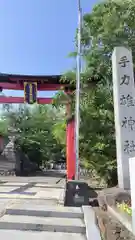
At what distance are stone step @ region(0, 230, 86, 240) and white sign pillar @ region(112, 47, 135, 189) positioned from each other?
9.70ft

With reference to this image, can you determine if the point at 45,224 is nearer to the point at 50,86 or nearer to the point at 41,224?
the point at 41,224

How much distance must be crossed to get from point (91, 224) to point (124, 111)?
388 centimetres

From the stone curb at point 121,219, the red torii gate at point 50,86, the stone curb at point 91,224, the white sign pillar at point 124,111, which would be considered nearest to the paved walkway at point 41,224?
the stone curb at point 91,224

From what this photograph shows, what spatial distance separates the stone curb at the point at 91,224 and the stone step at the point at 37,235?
7.1 inches

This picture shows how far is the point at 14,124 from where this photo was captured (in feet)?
115

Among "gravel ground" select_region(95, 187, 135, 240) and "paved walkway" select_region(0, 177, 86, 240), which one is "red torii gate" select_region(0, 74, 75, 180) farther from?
"paved walkway" select_region(0, 177, 86, 240)

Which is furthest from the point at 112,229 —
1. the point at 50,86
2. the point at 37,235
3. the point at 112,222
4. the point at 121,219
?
the point at 50,86

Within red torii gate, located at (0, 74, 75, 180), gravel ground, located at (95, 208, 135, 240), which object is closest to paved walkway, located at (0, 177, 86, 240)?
gravel ground, located at (95, 208, 135, 240)

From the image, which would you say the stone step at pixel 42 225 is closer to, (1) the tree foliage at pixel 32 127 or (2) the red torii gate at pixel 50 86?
(2) the red torii gate at pixel 50 86

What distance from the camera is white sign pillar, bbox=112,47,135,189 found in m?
9.09

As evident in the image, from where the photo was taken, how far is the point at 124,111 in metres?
9.51

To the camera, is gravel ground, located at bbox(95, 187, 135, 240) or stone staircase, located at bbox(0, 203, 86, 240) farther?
stone staircase, located at bbox(0, 203, 86, 240)

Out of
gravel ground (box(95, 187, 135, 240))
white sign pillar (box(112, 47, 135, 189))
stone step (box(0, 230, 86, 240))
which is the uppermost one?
white sign pillar (box(112, 47, 135, 189))

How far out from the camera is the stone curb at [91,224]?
594cm
